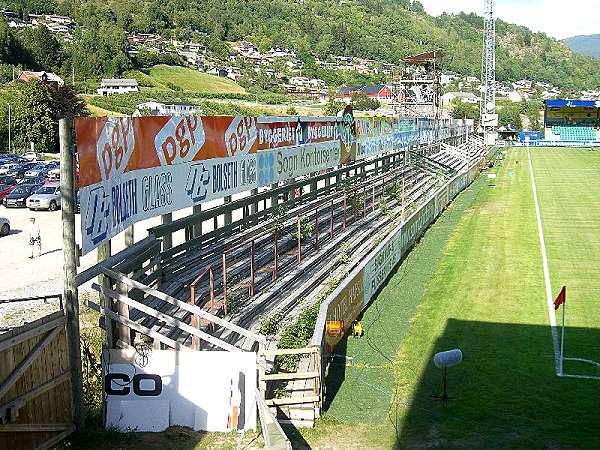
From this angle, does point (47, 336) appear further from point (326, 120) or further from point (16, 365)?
point (326, 120)

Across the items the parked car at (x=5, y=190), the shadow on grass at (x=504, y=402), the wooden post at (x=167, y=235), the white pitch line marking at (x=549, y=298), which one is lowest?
the shadow on grass at (x=504, y=402)

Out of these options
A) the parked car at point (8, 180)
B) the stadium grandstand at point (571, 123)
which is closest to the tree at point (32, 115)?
the parked car at point (8, 180)

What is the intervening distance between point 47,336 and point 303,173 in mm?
12777

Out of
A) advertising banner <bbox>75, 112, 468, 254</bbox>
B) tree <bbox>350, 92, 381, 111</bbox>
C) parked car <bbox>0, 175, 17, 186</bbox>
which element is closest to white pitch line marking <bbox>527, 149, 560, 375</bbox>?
advertising banner <bbox>75, 112, 468, 254</bbox>

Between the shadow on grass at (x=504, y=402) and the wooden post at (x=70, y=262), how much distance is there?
4642 millimetres

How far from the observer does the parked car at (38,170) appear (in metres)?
52.3

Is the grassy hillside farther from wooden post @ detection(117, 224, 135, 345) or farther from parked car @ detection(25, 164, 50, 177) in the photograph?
Result: wooden post @ detection(117, 224, 135, 345)

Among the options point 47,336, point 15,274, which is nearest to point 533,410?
point 47,336

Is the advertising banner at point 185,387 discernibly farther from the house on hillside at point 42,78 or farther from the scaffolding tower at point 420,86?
the house on hillside at point 42,78

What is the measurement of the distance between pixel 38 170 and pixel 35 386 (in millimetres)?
47566

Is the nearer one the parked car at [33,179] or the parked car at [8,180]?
the parked car at [33,179]

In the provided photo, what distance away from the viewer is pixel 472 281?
77.3ft

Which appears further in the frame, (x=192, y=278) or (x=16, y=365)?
(x=192, y=278)

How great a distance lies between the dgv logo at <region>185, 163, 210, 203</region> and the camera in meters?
14.8
